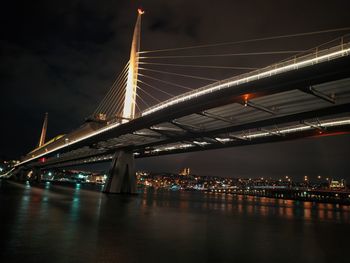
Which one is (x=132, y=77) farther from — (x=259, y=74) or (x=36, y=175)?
(x=36, y=175)

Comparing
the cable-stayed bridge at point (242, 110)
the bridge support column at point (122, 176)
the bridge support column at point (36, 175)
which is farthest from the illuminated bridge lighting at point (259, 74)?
the bridge support column at point (36, 175)

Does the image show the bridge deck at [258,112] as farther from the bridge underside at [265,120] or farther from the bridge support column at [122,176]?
the bridge support column at [122,176]

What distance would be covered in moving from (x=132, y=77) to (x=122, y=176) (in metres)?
22.3

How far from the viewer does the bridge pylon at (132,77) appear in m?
54.8

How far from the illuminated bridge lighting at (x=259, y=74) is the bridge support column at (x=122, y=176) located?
29314mm

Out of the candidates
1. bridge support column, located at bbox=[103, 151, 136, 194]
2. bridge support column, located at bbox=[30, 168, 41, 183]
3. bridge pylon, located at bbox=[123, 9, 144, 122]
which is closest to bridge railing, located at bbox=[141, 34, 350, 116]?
bridge pylon, located at bbox=[123, 9, 144, 122]

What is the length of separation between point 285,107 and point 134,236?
83.7 feet

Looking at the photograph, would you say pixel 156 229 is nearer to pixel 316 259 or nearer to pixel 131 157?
pixel 316 259

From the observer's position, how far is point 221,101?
3522cm

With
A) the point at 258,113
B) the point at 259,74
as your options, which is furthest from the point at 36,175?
the point at 259,74

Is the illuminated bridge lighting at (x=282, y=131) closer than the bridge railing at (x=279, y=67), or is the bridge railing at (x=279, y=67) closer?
the bridge railing at (x=279, y=67)

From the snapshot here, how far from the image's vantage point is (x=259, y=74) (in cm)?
3094

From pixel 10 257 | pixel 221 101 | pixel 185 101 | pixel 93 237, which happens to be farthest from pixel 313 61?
pixel 10 257

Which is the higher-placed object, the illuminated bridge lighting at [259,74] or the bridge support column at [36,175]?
the illuminated bridge lighting at [259,74]
